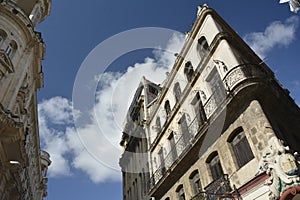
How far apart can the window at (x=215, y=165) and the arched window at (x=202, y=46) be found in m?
7.45

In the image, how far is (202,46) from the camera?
57.7 feet

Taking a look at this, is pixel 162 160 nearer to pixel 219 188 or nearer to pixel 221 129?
pixel 221 129

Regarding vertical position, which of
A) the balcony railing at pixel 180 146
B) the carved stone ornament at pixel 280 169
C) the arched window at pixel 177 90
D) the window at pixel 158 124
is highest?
the arched window at pixel 177 90

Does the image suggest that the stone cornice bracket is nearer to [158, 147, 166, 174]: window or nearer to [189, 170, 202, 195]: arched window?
[158, 147, 166, 174]: window

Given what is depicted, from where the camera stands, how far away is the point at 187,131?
1571 cm

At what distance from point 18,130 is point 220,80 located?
13011mm

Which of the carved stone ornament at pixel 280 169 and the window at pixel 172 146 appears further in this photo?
the window at pixel 172 146

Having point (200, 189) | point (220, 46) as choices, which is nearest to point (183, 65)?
point (220, 46)

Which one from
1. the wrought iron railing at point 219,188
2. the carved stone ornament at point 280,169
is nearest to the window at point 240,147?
the wrought iron railing at point 219,188

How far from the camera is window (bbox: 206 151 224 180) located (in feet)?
40.4

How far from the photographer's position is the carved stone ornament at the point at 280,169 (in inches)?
319

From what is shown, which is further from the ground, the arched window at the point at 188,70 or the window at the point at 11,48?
the window at the point at 11,48

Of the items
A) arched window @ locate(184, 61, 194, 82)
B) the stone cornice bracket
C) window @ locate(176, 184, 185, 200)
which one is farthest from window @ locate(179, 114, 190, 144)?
the stone cornice bracket

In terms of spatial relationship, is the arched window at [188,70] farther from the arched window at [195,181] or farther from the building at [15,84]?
the building at [15,84]
